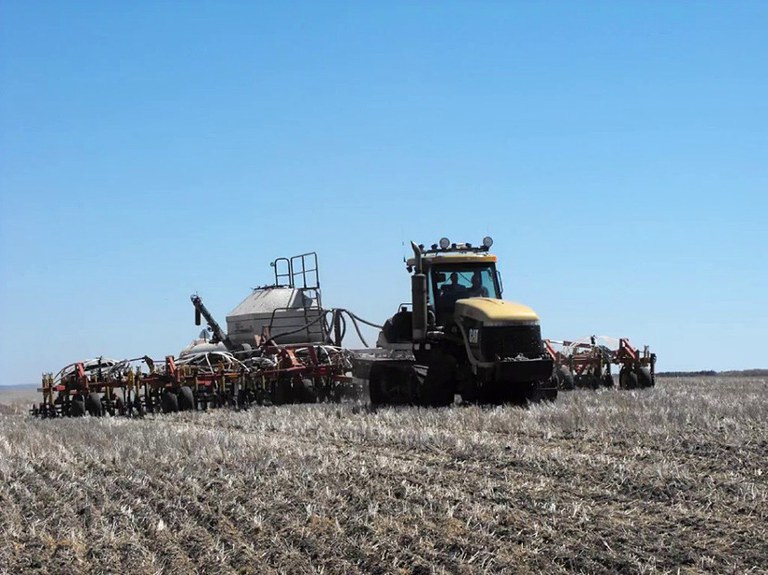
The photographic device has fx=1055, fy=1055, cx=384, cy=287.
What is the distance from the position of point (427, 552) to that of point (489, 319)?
898 cm

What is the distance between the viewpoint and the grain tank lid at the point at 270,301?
82.5 ft

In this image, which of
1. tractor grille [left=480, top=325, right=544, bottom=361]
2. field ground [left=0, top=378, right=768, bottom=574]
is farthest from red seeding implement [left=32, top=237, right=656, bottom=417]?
field ground [left=0, top=378, right=768, bottom=574]

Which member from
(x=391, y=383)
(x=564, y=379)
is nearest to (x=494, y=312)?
(x=391, y=383)

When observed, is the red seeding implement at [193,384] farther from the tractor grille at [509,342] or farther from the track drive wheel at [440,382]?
the tractor grille at [509,342]

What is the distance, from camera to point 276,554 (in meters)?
6.46

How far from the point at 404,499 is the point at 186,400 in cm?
1155

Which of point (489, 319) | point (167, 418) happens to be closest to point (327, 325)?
point (167, 418)

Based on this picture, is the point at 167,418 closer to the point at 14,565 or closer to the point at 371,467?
the point at 371,467

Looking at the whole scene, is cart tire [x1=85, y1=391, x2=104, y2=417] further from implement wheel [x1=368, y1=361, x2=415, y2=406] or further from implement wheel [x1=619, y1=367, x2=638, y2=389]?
implement wheel [x1=619, y1=367, x2=638, y2=389]

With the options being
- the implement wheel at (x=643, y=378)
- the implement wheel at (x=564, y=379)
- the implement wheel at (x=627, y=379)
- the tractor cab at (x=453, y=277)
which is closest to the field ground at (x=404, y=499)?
the tractor cab at (x=453, y=277)

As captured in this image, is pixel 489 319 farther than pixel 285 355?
No

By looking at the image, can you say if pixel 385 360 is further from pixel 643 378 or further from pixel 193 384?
pixel 643 378

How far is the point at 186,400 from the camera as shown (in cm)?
1870

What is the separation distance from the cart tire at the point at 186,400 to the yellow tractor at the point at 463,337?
3876 millimetres
